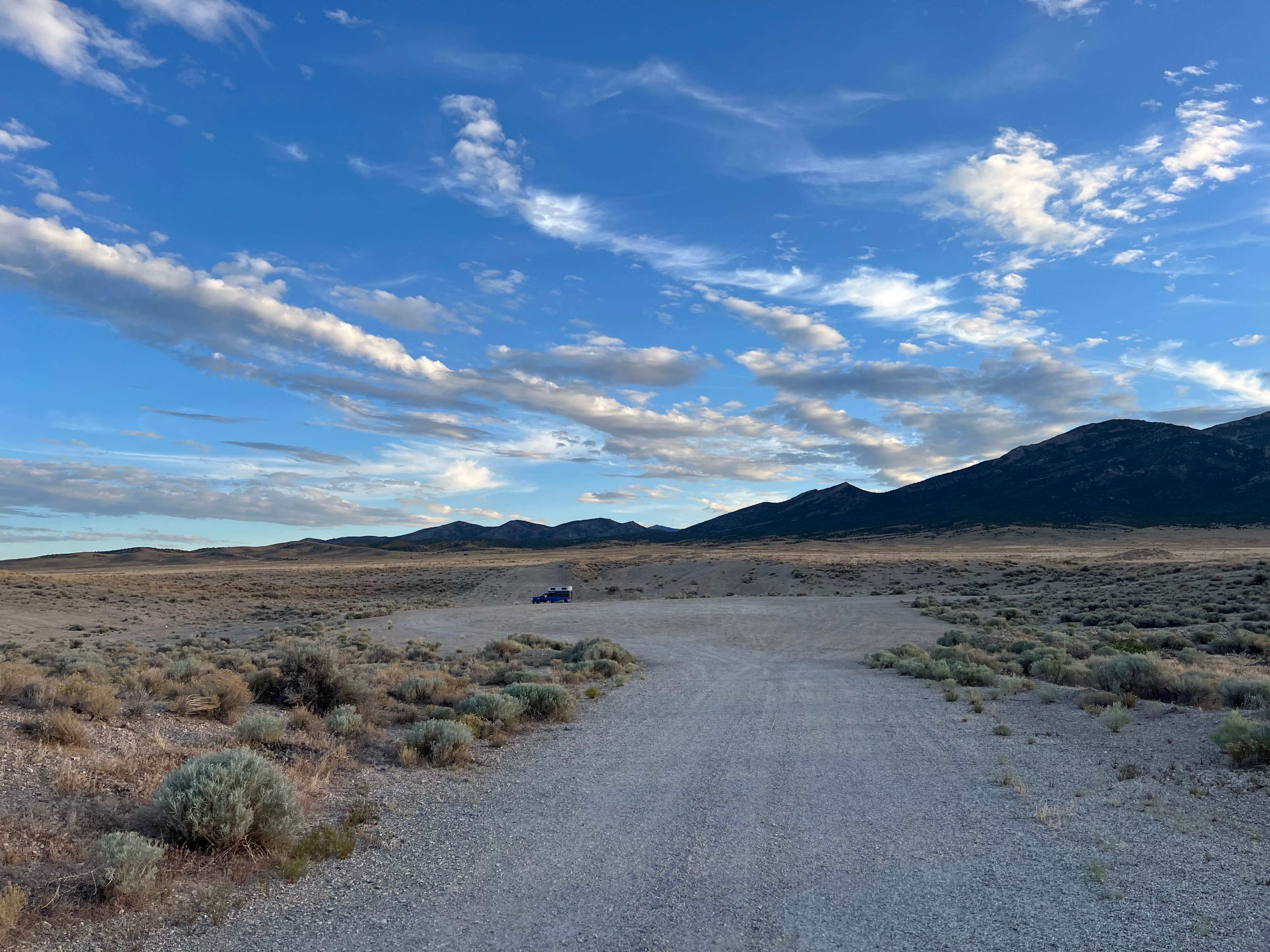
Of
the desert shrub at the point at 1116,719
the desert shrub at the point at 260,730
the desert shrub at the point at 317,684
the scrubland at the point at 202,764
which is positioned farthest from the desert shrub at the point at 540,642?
the desert shrub at the point at 1116,719

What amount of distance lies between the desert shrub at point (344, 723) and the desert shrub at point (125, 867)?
440 cm

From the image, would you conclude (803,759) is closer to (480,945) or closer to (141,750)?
(480,945)

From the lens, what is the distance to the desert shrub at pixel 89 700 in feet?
28.7

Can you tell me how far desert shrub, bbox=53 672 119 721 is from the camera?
8.74 m

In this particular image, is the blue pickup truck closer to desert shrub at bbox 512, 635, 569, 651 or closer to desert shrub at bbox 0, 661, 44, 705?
desert shrub at bbox 512, 635, 569, 651

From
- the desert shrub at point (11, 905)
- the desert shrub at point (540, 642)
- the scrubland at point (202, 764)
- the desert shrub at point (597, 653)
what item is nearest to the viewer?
the desert shrub at point (11, 905)

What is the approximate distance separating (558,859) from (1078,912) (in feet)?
12.7

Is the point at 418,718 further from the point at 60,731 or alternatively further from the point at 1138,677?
the point at 1138,677

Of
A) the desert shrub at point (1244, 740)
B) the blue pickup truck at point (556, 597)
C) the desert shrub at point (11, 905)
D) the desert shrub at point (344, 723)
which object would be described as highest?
the desert shrub at point (11, 905)

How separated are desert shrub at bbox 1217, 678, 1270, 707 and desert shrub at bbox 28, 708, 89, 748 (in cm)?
1560

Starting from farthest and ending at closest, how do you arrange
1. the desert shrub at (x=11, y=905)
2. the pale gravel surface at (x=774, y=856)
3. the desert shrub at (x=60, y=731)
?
the desert shrub at (x=60, y=731) < the pale gravel surface at (x=774, y=856) < the desert shrub at (x=11, y=905)

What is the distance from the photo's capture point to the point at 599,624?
1226 inches

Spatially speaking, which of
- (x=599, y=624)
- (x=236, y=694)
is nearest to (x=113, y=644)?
(x=599, y=624)

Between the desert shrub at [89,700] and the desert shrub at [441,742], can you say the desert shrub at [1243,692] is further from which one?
the desert shrub at [89,700]
